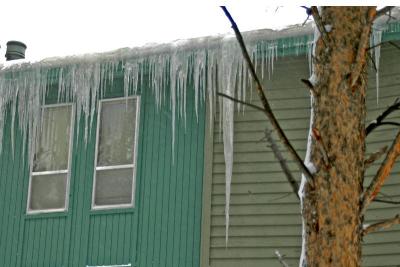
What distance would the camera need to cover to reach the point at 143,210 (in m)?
9.64

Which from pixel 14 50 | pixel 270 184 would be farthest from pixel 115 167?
pixel 14 50

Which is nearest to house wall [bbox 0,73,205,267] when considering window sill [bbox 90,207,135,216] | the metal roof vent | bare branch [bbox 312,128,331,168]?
window sill [bbox 90,207,135,216]

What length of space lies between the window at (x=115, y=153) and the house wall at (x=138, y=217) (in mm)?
108

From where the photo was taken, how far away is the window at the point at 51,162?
34.0 ft

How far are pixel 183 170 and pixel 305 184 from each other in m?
6.54

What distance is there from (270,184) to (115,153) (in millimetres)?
2220

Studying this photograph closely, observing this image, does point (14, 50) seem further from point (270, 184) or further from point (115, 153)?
point (270, 184)

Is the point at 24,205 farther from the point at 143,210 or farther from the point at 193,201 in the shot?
the point at 193,201

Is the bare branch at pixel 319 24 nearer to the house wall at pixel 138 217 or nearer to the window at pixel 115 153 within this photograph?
the house wall at pixel 138 217

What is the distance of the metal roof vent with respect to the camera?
40.3ft

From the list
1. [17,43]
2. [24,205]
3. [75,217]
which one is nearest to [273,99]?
[75,217]

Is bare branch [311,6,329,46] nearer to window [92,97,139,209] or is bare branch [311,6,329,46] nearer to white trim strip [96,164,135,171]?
window [92,97,139,209]

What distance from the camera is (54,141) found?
10555 mm

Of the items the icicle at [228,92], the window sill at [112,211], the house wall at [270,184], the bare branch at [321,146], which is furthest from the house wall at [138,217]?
the bare branch at [321,146]
